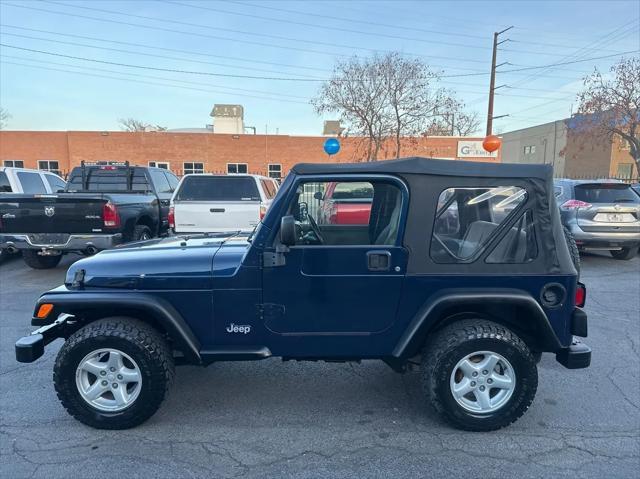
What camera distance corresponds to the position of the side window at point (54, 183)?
10.3 meters

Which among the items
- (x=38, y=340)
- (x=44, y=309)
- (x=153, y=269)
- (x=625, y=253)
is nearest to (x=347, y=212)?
(x=153, y=269)

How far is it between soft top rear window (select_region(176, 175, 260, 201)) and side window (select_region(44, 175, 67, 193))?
4.73 m

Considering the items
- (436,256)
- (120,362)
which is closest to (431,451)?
(436,256)

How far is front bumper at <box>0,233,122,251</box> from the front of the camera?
254 inches

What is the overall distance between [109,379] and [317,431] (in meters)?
1.50

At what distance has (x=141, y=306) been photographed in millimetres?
2797

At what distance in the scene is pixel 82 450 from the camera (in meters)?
2.70

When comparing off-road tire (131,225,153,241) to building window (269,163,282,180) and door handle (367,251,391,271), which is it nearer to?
door handle (367,251,391,271)

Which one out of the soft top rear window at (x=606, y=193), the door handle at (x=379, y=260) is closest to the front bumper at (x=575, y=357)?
the door handle at (x=379, y=260)

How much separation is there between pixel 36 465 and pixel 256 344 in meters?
1.51

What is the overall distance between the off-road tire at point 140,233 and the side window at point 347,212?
17.3 ft

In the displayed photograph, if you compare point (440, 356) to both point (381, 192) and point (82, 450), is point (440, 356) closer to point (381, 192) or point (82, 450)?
point (381, 192)

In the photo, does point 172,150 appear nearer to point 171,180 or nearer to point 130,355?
point 171,180

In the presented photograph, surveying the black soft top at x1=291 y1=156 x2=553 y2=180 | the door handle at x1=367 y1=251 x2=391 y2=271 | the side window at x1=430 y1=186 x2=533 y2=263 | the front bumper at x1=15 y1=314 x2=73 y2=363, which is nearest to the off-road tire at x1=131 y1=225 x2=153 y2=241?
the front bumper at x1=15 y1=314 x2=73 y2=363
